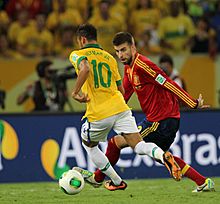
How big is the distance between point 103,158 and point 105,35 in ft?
24.8

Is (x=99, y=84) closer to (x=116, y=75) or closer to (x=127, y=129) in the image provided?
(x=116, y=75)

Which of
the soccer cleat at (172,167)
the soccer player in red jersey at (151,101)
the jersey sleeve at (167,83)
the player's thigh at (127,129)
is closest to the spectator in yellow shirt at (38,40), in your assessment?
the soccer player in red jersey at (151,101)

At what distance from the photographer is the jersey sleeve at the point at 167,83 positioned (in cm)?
932

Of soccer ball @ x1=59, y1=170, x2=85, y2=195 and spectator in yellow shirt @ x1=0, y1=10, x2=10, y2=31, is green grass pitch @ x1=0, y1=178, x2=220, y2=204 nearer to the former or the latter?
soccer ball @ x1=59, y1=170, x2=85, y2=195

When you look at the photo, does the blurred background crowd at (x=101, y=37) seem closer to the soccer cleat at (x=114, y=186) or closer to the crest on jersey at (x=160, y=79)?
the soccer cleat at (x=114, y=186)

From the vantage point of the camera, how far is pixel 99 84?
920 cm

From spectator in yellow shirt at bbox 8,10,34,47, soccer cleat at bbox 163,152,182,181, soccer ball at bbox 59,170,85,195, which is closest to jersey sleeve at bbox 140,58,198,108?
soccer cleat at bbox 163,152,182,181

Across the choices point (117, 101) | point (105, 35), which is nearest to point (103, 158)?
point (117, 101)

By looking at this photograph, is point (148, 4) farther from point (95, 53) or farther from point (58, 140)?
point (95, 53)

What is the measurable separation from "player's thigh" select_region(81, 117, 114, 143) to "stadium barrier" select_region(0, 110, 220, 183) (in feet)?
11.4

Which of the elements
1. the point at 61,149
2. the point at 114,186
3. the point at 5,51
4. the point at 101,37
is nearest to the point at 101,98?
the point at 114,186

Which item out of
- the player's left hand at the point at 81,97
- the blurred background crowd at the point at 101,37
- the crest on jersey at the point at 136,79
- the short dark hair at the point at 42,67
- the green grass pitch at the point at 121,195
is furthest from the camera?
the blurred background crowd at the point at 101,37

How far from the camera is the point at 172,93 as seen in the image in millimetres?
9578

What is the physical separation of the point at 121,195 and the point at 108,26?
24.7 feet
